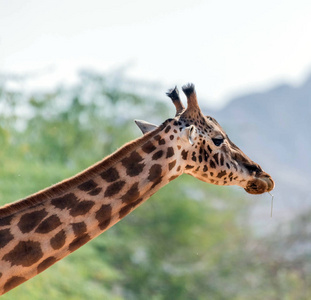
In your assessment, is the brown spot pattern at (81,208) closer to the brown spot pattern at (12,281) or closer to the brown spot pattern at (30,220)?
the brown spot pattern at (30,220)

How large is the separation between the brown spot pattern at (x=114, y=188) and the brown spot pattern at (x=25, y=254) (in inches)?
19.5

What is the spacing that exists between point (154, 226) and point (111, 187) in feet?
57.6

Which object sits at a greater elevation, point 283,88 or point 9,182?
point 9,182

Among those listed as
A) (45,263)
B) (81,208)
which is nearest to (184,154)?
(81,208)

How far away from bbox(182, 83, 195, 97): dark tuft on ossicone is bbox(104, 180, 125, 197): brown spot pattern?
804 mm

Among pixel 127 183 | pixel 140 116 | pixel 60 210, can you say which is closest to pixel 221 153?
pixel 127 183

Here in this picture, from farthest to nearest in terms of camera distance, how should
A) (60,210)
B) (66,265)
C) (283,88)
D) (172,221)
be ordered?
(283,88), (172,221), (66,265), (60,210)

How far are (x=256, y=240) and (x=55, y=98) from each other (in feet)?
23.0

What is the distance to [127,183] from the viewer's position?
4305 mm

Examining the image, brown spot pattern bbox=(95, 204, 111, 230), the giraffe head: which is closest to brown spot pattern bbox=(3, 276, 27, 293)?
brown spot pattern bbox=(95, 204, 111, 230)

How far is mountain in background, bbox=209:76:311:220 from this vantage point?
92125 mm

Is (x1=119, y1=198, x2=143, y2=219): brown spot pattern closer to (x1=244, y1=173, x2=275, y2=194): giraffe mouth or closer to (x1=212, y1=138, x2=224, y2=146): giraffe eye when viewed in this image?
(x1=212, y1=138, x2=224, y2=146): giraffe eye

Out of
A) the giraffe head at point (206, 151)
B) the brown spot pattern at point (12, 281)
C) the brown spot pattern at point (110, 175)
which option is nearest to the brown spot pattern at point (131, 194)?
the brown spot pattern at point (110, 175)

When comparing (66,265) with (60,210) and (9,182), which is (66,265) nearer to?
(9,182)
